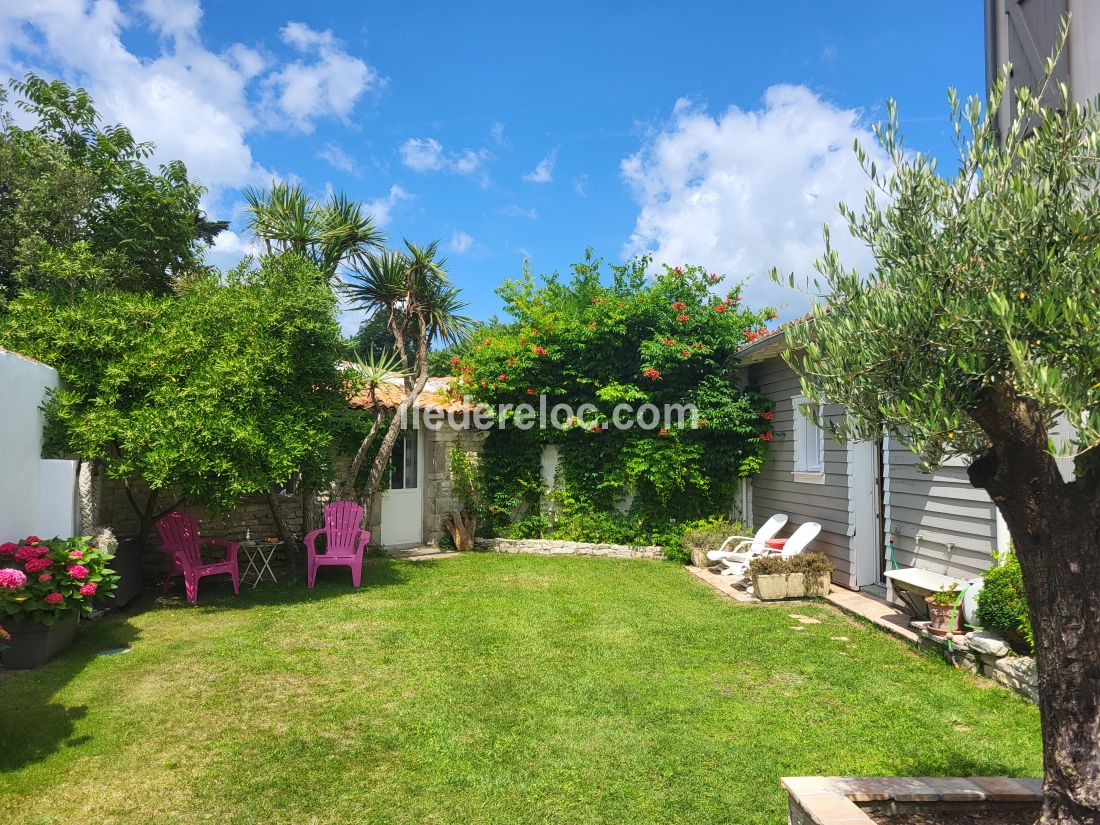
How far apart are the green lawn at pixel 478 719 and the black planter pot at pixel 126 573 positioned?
24.5 inches

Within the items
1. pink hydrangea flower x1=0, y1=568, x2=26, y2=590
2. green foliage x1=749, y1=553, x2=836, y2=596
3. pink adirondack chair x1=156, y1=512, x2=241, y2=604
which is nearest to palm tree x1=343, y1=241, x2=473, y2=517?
pink adirondack chair x1=156, y1=512, x2=241, y2=604

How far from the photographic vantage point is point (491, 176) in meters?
12.2

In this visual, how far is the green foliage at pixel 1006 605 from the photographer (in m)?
4.33

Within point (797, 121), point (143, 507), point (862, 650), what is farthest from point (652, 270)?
point (143, 507)

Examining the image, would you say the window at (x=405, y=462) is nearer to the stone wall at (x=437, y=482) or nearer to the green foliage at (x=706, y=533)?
the stone wall at (x=437, y=482)

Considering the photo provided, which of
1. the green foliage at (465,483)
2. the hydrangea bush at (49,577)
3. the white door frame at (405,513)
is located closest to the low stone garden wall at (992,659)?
the hydrangea bush at (49,577)

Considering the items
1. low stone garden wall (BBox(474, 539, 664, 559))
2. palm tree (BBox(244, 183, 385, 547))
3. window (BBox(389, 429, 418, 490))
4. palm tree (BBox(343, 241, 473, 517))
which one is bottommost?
low stone garden wall (BBox(474, 539, 664, 559))

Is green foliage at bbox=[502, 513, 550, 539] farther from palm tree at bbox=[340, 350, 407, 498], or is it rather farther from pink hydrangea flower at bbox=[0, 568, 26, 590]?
pink hydrangea flower at bbox=[0, 568, 26, 590]

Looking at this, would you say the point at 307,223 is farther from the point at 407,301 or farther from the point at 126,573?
the point at 126,573

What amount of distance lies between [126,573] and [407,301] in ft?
17.0

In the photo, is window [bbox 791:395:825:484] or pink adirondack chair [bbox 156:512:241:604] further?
window [bbox 791:395:825:484]

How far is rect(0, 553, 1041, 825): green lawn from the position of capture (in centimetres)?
306

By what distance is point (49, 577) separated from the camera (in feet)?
16.2

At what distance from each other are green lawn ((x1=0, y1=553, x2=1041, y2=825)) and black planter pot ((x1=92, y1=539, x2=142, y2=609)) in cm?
62
